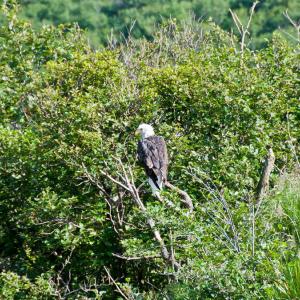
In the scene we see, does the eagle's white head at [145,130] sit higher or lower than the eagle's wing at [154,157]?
higher

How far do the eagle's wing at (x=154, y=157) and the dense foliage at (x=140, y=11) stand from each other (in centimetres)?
2570

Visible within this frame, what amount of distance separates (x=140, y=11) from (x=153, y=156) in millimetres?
37796

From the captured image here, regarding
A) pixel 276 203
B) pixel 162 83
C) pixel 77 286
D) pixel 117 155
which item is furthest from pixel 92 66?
pixel 276 203

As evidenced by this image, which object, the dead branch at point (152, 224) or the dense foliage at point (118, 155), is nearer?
the dead branch at point (152, 224)

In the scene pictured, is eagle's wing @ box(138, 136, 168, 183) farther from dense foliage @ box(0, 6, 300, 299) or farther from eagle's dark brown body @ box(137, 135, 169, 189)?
dense foliage @ box(0, 6, 300, 299)

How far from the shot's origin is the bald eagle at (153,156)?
10.4 meters

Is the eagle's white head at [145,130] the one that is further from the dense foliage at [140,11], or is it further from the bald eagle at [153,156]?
the dense foliage at [140,11]

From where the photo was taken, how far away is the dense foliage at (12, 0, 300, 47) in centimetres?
4053

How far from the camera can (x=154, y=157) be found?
34.0 feet

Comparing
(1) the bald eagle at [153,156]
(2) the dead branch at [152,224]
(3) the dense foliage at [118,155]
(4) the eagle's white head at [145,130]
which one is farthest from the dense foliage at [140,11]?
(2) the dead branch at [152,224]

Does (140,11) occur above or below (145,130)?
below

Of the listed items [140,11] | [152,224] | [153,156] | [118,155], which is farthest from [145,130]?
[140,11]

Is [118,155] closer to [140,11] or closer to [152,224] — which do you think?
[152,224]

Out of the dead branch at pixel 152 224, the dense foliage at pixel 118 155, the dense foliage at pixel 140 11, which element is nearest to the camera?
the dead branch at pixel 152 224
